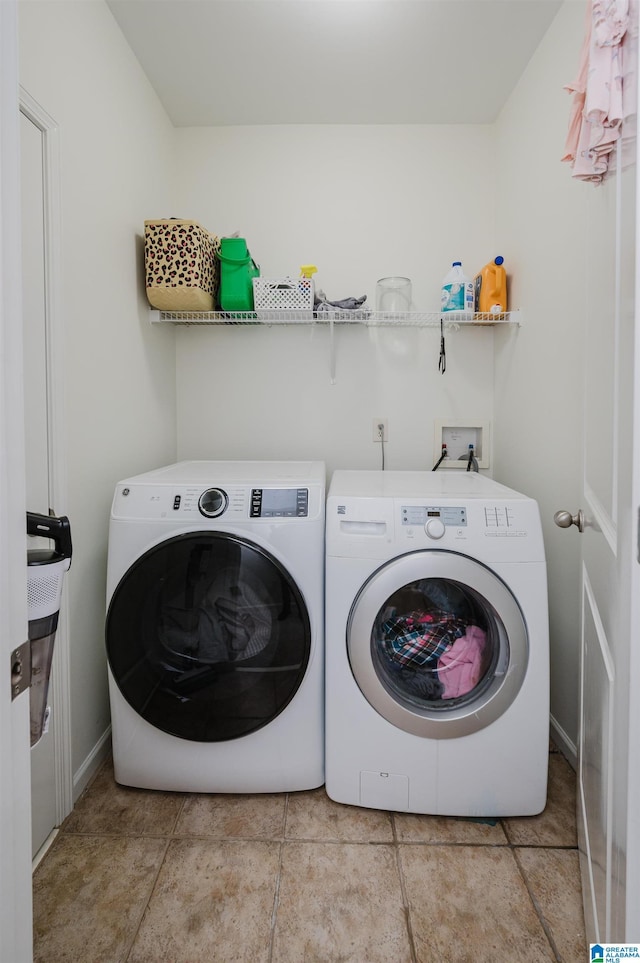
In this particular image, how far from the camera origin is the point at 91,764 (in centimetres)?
155

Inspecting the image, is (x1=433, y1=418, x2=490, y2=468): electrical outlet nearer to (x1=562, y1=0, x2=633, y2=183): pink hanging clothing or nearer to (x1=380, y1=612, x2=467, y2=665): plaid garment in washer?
(x1=380, y1=612, x2=467, y2=665): plaid garment in washer

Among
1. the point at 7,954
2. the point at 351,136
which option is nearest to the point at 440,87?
the point at 351,136

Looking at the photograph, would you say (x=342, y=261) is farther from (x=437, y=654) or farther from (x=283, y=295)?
(x=437, y=654)

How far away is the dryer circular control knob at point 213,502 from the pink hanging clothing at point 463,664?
0.78 m

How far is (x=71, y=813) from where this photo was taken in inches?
55.1

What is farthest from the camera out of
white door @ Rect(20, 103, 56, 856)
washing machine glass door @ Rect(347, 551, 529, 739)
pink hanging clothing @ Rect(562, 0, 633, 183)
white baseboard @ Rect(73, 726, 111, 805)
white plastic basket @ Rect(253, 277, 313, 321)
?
white plastic basket @ Rect(253, 277, 313, 321)

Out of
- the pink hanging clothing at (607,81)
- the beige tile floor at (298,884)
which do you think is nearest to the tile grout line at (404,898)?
the beige tile floor at (298,884)

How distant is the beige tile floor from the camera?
1049mm

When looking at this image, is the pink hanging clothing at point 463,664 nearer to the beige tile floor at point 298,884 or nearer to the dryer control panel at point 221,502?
the beige tile floor at point 298,884

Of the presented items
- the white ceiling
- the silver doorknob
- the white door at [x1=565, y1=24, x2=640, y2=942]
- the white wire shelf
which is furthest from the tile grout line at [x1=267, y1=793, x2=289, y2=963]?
the white ceiling

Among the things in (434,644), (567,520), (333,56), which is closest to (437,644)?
(434,644)

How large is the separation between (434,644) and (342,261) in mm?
1671

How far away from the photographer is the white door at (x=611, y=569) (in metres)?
0.65

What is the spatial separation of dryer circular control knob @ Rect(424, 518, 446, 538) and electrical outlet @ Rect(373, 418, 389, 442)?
0.92 metres
